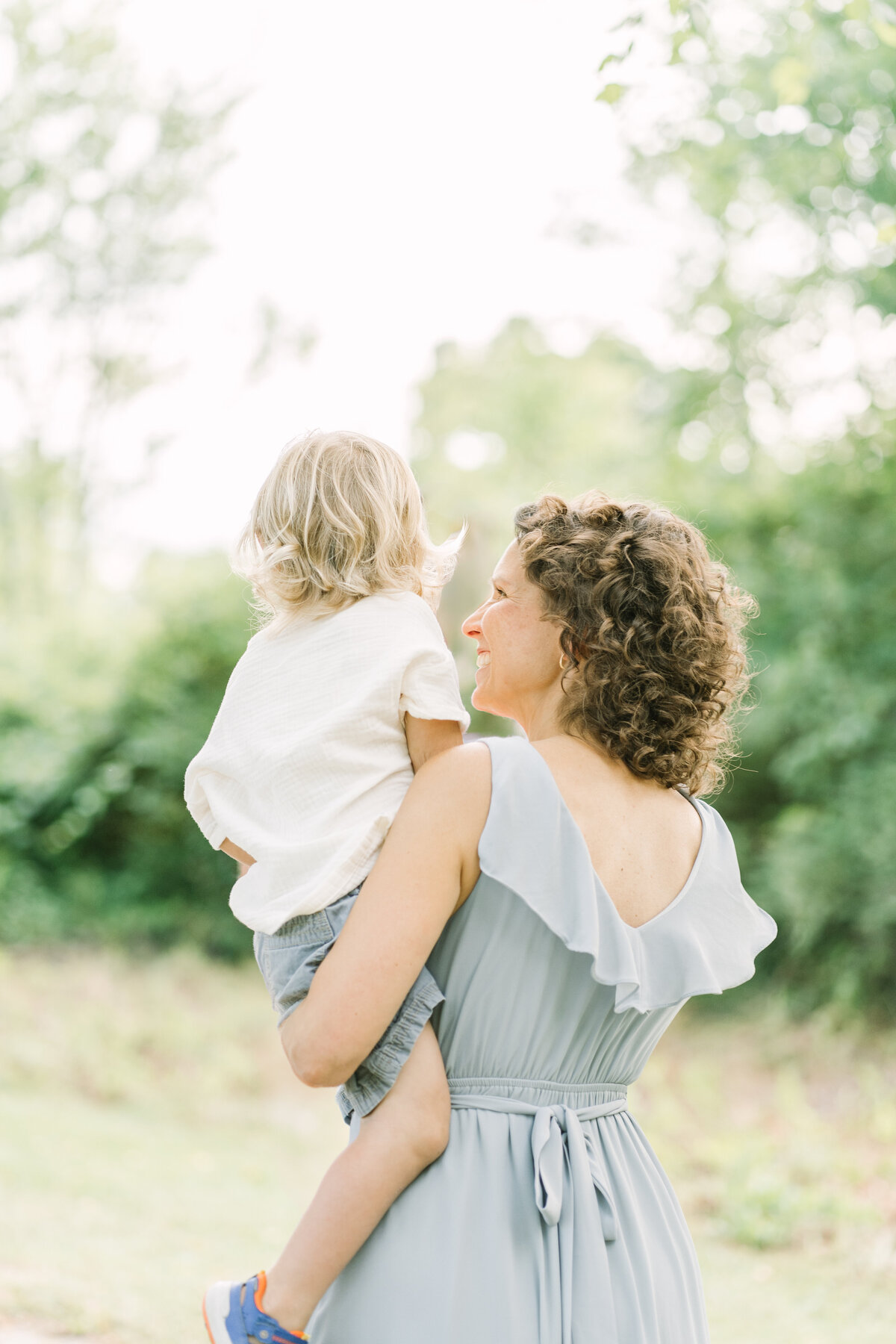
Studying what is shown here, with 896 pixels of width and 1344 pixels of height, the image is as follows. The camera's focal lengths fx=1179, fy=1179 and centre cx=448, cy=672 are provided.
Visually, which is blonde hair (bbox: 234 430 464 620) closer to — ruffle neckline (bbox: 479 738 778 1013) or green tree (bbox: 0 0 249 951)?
ruffle neckline (bbox: 479 738 778 1013)

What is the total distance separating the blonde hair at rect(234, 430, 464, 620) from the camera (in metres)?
1.75

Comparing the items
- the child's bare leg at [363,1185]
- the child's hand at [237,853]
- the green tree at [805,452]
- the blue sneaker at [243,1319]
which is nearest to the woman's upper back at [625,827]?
the child's bare leg at [363,1185]

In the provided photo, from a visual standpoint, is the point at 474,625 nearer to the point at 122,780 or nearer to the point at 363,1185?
the point at 363,1185

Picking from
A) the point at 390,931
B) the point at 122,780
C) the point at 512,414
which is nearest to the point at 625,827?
the point at 390,931

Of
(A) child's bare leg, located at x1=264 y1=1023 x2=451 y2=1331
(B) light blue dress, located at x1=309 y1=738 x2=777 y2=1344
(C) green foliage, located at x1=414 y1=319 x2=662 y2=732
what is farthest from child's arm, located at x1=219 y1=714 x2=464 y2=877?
(C) green foliage, located at x1=414 y1=319 x2=662 y2=732

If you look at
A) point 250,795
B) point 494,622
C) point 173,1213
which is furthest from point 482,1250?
point 173,1213

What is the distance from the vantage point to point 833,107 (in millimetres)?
6535

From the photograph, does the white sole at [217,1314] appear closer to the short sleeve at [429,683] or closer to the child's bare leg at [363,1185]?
the child's bare leg at [363,1185]

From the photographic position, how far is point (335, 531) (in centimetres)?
175

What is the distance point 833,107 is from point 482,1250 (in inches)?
263

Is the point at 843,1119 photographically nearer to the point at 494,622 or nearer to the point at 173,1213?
the point at 173,1213

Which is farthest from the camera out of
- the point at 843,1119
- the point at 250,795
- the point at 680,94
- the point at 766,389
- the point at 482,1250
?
the point at 766,389

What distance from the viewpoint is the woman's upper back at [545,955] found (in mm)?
1497

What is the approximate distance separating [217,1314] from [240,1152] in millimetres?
5133
